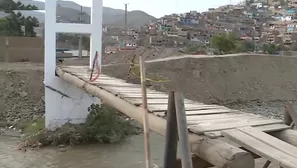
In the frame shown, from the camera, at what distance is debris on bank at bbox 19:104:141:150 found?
9.01 meters

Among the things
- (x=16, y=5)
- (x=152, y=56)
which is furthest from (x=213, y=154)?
(x=16, y=5)

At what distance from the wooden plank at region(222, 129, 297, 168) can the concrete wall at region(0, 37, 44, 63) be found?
1420 cm

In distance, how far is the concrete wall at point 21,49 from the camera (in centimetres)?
1577

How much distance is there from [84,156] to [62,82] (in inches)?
74.9

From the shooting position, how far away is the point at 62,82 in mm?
9453

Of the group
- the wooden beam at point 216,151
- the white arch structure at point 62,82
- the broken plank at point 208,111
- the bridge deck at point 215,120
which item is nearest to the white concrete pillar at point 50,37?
the white arch structure at point 62,82

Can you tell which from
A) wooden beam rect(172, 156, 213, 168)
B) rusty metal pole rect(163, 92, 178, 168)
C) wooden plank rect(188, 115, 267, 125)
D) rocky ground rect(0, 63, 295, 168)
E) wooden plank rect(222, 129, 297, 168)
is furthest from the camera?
rocky ground rect(0, 63, 295, 168)

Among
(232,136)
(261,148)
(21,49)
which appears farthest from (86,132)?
(21,49)

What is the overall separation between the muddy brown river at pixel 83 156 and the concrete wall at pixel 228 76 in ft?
17.3

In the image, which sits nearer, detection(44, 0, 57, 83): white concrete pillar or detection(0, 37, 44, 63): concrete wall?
detection(44, 0, 57, 83): white concrete pillar

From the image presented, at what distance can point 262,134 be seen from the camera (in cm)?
281

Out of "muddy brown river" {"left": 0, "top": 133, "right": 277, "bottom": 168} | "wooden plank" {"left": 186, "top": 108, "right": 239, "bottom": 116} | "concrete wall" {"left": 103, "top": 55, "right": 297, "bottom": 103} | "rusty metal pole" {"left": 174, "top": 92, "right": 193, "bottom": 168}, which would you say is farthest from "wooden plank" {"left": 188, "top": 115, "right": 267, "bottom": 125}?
"concrete wall" {"left": 103, "top": 55, "right": 297, "bottom": 103}

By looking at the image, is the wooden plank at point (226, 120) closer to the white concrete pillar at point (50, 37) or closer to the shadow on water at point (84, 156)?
the shadow on water at point (84, 156)

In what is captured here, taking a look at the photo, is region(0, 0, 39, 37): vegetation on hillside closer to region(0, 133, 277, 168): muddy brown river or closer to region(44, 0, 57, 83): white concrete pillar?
region(44, 0, 57, 83): white concrete pillar
